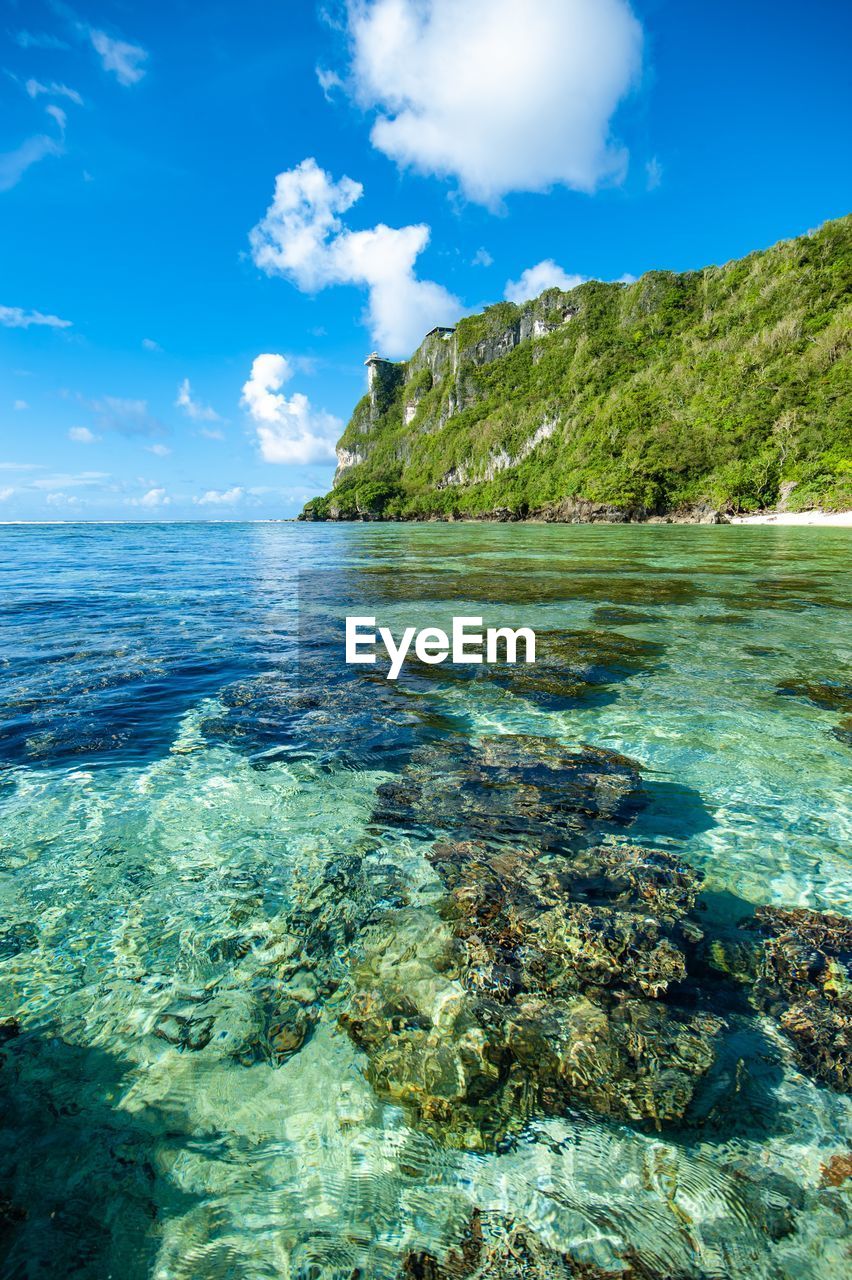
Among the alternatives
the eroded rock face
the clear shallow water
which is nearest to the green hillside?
the clear shallow water

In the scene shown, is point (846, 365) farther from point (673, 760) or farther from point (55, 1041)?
point (55, 1041)

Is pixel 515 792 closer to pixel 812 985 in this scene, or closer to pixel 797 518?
pixel 812 985

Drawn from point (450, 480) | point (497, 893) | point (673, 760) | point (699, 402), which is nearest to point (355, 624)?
point (673, 760)

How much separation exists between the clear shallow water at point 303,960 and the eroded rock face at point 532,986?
11cm

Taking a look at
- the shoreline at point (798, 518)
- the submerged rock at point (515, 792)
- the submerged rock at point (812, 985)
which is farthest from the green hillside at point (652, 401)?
the submerged rock at point (812, 985)

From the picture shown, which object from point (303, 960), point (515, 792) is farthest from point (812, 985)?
point (303, 960)

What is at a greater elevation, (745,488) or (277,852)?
(745,488)

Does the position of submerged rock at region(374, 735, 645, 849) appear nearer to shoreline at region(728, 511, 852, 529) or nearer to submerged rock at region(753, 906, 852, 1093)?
submerged rock at region(753, 906, 852, 1093)

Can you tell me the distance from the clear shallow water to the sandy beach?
185 ft

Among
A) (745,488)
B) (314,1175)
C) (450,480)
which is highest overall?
(450,480)

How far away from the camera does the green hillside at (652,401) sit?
65.1 m

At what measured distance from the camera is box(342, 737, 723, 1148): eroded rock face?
2.46 m

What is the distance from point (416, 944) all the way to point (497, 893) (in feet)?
2.11

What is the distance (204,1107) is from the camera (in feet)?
8.00
